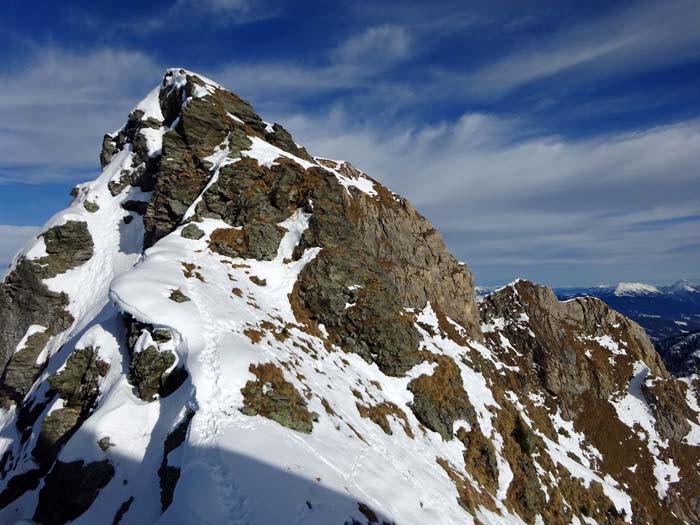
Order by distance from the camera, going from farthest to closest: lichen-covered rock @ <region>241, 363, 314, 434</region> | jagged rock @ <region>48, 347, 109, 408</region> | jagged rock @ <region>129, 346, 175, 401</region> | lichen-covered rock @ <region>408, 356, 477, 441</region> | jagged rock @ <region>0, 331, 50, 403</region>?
jagged rock @ <region>0, 331, 50, 403</region> → lichen-covered rock @ <region>408, 356, 477, 441</region> → jagged rock @ <region>48, 347, 109, 408</region> → jagged rock @ <region>129, 346, 175, 401</region> → lichen-covered rock @ <region>241, 363, 314, 434</region>

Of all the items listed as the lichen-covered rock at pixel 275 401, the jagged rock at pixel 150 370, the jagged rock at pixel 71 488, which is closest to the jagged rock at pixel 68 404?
the jagged rock at pixel 150 370

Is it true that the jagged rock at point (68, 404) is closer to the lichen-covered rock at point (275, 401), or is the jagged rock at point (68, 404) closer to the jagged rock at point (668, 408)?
the lichen-covered rock at point (275, 401)

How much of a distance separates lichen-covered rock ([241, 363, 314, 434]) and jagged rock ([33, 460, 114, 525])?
23.7ft

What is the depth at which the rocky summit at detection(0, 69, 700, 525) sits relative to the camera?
17.6 meters

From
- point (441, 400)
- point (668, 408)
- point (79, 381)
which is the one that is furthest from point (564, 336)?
point (79, 381)

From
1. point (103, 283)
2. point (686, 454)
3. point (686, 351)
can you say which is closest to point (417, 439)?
point (103, 283)

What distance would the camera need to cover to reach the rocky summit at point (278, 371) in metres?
17.6

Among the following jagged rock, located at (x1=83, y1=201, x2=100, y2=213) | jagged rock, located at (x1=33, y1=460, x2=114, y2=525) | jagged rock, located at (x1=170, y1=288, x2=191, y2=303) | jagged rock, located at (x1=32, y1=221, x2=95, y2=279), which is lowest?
jagged rock, located at (x1=33, y1=460, x2=114, y2=525)

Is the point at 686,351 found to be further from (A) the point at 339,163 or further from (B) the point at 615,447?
(A) the point at 339,163

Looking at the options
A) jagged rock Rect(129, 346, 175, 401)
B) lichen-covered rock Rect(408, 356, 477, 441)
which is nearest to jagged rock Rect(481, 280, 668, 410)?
lichen-covered rock Rect(408, 356, 477, 441)

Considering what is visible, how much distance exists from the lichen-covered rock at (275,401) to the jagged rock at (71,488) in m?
7.21

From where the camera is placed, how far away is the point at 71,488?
18.3 m

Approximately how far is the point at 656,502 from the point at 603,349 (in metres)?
31.7

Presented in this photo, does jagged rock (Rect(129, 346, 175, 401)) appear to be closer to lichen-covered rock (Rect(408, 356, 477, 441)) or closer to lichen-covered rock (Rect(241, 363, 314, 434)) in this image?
lichen-covered rock (Rect(241, 363, 314, 434))
